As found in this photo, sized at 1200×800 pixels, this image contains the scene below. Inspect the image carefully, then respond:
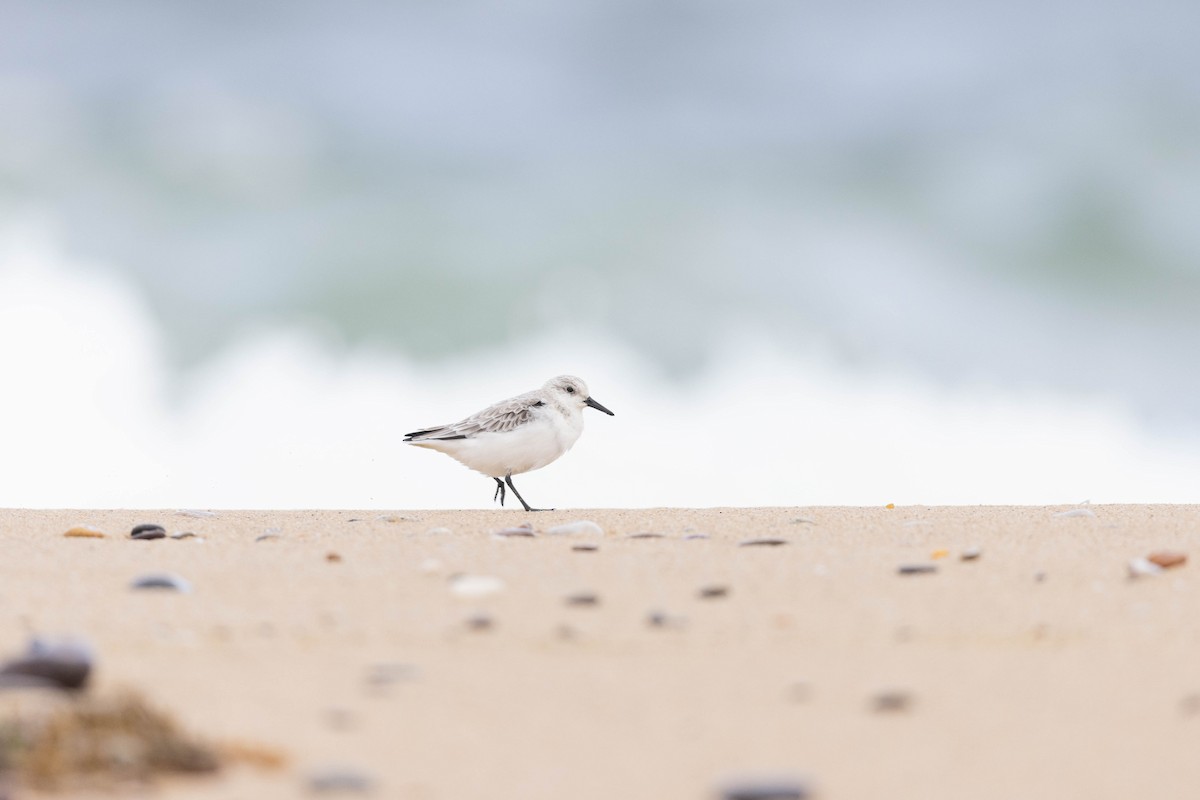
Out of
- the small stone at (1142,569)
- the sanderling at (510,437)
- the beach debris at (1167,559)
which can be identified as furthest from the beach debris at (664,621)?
the sanderling at (510,437)

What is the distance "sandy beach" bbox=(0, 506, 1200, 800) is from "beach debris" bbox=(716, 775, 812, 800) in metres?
0.02

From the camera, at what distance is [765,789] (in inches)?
95.6

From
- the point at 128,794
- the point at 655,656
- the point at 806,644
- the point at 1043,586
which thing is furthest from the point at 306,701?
the point at 1043,586

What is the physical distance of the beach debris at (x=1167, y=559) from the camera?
15.8 feet

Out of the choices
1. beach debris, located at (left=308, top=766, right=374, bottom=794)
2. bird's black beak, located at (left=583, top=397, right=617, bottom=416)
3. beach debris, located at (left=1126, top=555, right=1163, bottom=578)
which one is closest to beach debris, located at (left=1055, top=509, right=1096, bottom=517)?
beach debris, located at (left=1126, top=555, right=1163, bottom=578)

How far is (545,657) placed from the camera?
3.47 m

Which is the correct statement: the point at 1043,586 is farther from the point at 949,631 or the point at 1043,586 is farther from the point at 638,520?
the point at 638,520

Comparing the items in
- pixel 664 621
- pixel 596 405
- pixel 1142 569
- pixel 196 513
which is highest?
pixel 596 405

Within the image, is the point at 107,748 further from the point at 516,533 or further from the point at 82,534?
the point at 82,534

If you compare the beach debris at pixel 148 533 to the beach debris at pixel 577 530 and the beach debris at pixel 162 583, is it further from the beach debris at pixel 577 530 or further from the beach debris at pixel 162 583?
the beach debris at pixel 577 530

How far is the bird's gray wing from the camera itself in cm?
840

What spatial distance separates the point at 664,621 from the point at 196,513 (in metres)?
4.42

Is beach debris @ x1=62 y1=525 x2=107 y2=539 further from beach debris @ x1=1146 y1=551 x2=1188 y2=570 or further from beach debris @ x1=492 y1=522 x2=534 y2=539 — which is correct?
beach debris @ x1=1146 y1=551 x2=1188 y2=570

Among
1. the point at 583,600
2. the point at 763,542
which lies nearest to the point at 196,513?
the point at 763,542
